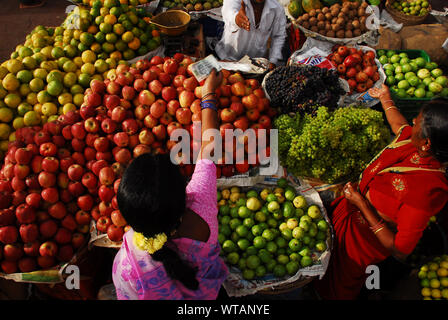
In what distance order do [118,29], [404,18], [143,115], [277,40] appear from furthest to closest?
[404,18]
[277,40]
[118,29]
[143,115]

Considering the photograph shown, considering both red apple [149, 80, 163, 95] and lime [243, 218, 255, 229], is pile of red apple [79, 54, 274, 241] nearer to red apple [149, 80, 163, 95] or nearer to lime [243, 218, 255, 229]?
red apple [149, 80, 163, 95]

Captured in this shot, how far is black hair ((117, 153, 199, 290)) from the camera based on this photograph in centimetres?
124

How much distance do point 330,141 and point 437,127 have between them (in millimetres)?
880

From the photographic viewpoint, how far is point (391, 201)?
2293 millimetres

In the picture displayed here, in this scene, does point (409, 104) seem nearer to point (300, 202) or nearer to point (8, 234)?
point (300, 202)

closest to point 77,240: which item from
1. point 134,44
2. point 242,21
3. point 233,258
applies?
point 233,258

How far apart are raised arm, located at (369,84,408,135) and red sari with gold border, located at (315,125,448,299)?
24cm

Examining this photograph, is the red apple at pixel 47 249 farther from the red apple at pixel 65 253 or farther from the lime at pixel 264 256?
the lime at pixel 264 256

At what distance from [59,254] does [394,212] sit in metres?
2.82

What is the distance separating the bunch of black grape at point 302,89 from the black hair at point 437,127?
1.06m

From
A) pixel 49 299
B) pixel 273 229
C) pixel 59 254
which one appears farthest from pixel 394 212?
pixel 49 299

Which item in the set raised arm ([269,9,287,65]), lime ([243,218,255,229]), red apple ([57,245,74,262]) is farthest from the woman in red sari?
red apple ([57,245,74,262])

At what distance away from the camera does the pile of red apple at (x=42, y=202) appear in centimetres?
238
